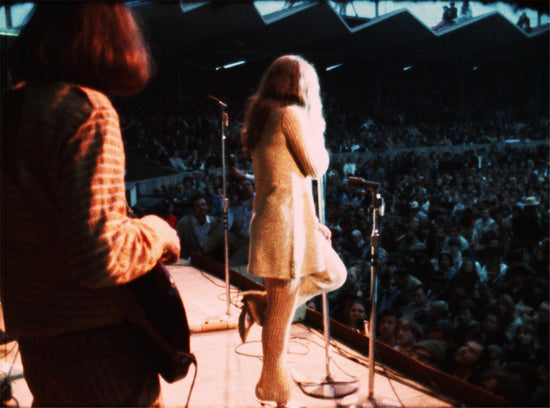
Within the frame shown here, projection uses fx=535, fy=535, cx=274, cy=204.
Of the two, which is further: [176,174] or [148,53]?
[176,174]

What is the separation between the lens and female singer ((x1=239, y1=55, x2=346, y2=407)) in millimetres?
1831

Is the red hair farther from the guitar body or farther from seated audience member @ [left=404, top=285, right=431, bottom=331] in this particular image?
seated audience member @ [left=404, top=285, right=431, bottom=331]

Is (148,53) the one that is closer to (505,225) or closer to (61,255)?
(61,255)

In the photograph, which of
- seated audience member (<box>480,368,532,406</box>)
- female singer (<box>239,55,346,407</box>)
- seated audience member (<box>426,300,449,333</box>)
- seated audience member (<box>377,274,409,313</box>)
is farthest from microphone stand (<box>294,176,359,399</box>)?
seated audience member (<box>377,274,409,313</box>)

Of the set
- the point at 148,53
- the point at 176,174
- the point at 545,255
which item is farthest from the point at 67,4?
the point at 176,174

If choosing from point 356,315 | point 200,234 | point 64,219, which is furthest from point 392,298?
point 64,219

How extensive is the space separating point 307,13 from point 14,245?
13110 millimetres

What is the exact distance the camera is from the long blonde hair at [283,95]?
1.87 m

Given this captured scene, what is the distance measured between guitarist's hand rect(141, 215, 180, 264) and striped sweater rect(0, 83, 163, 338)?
0.02 m

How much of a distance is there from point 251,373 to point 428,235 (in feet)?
12.7

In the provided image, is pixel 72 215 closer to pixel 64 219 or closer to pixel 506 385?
pixel 64 219

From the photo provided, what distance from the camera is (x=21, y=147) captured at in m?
0.80

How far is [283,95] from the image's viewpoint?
1.88 metres

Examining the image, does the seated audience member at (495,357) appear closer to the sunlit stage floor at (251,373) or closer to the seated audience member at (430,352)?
the seated audience member at (430,352)
